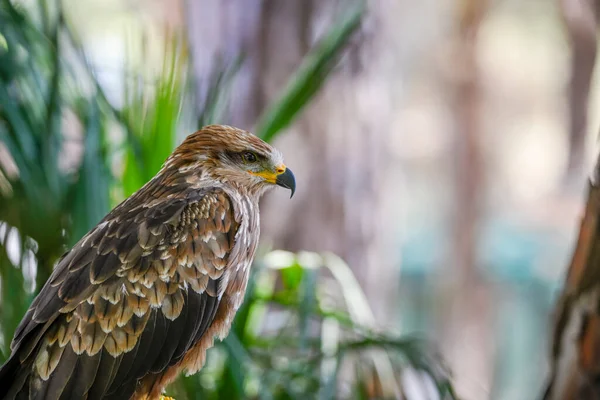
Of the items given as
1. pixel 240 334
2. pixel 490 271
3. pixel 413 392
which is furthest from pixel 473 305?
pixel 240 334

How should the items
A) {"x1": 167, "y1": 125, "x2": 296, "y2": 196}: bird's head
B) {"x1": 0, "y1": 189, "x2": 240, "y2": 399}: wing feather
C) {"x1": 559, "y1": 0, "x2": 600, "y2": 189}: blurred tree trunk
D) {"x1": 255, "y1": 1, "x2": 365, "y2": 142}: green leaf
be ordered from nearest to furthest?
{"x1": 0, "y1": 189, "x2": 240, "y2": 399}: wing feather
{"x1": 167, "y1": 125, "x2": 296, "y2": 196}: bird's head
{"x1": 255, "y1": 1, "x2": 365, "y2": 142}: green leaf
{"x1": 559, "y1": 0, "x2": 600, "y2": 189}: blurred tree trunk

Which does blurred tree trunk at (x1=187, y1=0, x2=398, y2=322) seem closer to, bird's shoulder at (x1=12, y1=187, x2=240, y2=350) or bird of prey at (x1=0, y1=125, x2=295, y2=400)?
bird of prey at (x1=0, y1=125, x2=295, y2=400)

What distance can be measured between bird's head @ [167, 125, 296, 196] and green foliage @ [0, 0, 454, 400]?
288mm

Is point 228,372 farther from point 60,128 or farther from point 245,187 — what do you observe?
point 60,128

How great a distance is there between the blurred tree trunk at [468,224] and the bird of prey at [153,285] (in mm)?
10465

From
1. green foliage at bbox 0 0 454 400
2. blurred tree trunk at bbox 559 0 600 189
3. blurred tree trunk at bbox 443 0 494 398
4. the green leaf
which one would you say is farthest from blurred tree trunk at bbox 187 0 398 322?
blurred tree trunk at bbox 443 0 494 398

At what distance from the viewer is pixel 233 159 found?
272 centimetres

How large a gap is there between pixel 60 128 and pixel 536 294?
42.1 feet

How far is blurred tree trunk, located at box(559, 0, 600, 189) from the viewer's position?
10375 mm

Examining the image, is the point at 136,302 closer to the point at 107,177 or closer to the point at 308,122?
the point at 107,177

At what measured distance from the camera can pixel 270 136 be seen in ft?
10.2

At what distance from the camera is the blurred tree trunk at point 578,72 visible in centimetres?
1038

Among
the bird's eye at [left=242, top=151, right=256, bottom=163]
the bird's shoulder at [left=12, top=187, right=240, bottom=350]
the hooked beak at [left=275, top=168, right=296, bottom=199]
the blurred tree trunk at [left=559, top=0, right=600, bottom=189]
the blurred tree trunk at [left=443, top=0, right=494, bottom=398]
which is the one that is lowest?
the blurred tree trunk at [left=443, top=0, right=494, bottom=398]

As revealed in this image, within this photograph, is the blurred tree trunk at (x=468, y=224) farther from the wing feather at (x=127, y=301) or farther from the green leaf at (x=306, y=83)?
the wing feather at (x=127, y=301)
